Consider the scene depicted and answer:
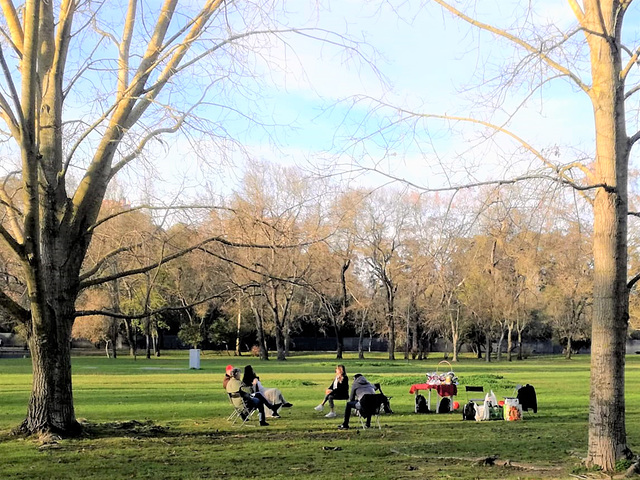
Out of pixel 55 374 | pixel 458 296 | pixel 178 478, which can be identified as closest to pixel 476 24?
pixel 178 478

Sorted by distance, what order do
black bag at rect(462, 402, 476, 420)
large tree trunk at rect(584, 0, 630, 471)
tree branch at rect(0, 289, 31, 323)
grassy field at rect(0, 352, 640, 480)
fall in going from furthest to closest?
black bag at rect(462, 402, 476, 420) → tree branch at rect(0, 289, 31, 323) → grassy field at rect(0, 352, 640, 480) → large tree trunk at rect(584, 0, 630, 471)

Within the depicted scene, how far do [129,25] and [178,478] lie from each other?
25.5 feet

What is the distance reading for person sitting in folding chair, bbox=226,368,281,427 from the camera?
14.3m

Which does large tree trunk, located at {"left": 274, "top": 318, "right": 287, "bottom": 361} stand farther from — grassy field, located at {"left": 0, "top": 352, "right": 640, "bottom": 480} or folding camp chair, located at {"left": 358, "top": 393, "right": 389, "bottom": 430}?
folding camp chair, located at {"left": 358, "top": 393, "right": 389, "bottom": 430}

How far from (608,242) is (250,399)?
24.7 ft

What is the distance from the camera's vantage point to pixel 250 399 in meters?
14.2

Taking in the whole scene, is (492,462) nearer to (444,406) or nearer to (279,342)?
(444,406)

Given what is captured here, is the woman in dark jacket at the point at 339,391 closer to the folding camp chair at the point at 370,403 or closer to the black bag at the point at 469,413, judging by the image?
the folding camp chair at the point at 370,403

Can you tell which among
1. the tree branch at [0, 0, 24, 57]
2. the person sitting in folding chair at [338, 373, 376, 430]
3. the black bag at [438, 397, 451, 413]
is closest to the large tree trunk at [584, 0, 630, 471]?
the person sitting in folding chair at [338, 373, 376, 430]

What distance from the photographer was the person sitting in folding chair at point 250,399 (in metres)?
14.3

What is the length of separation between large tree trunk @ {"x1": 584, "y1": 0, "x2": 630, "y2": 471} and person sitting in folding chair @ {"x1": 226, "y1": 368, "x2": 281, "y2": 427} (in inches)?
265

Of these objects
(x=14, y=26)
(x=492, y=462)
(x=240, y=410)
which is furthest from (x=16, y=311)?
(x=492, y=462)

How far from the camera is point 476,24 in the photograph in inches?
361

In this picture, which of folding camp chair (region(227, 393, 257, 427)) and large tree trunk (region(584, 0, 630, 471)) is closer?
large tree trunk (region(584, 0, 630, 471))
